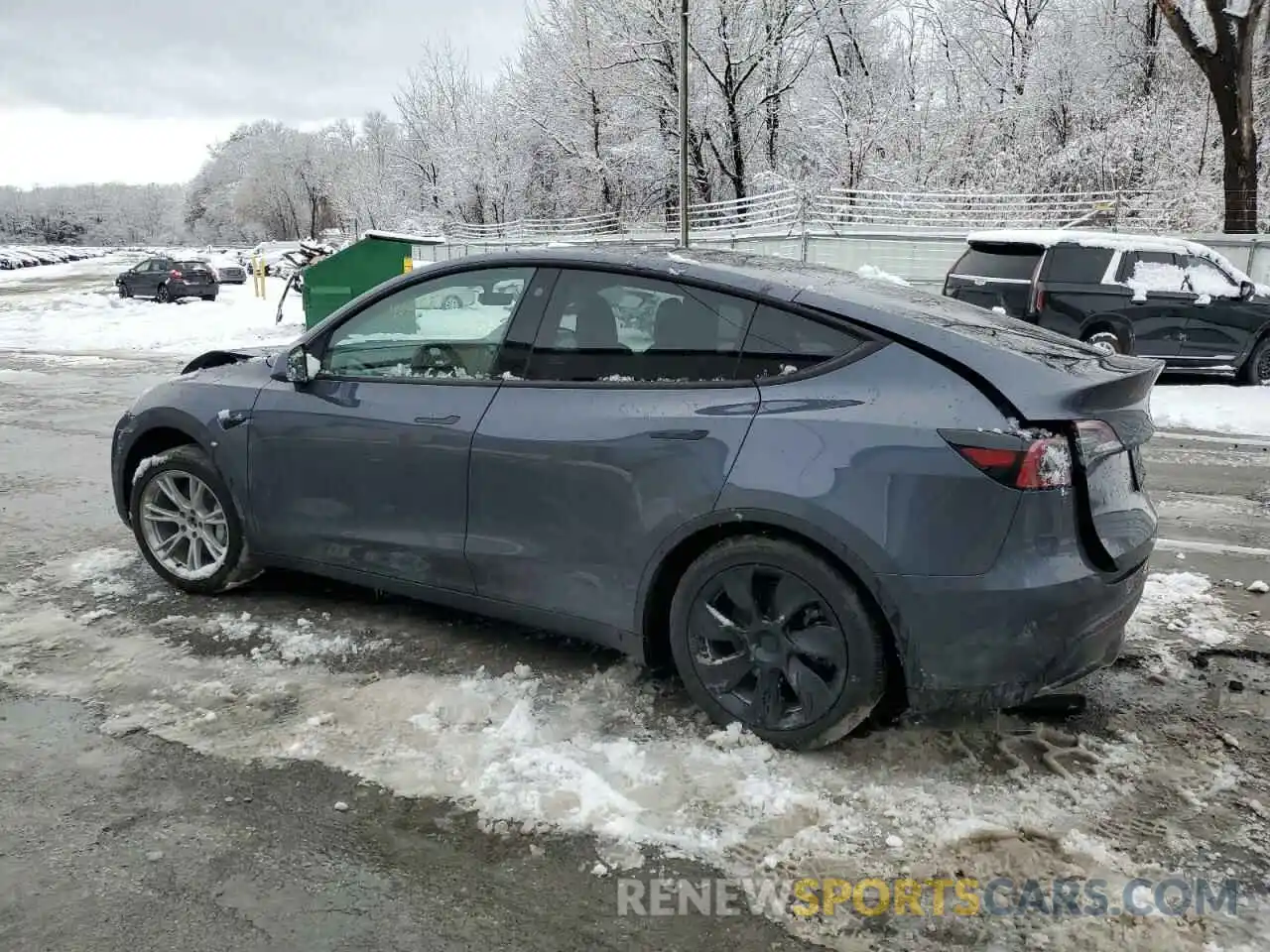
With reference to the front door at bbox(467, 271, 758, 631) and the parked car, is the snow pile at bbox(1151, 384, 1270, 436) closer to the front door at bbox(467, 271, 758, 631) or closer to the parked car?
the front door at bbox(467, 271, 758, 631)

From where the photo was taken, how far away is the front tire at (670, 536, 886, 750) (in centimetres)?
290

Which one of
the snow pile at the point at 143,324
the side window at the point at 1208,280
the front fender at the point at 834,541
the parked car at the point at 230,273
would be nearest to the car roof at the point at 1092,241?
the side window at the point at 1208,280

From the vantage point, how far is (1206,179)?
79.4ft

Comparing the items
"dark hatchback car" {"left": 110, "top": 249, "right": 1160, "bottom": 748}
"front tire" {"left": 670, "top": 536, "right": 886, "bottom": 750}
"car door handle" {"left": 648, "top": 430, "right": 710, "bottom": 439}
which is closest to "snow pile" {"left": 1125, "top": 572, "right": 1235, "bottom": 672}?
"dark hatchback car" {"left": 110, "top": 249, "right": 1160, "bottom": 748}

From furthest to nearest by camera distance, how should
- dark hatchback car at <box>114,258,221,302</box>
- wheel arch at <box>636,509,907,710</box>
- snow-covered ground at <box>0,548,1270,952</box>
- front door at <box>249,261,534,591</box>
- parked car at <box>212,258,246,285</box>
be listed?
parked car at <box>212,258,246,285</box> → dark hatchback car at <box>114,258,221,302</box> → front door at <box>249,261,534,591</box> → wheel arch at <box>636,509,907,710</box> → snow-covered ground at <box>0,548,1270,952</box>

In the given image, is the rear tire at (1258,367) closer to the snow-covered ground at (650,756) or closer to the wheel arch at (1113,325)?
the wheel arch at (1113,325)

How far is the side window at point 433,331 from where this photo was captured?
369 centimetres

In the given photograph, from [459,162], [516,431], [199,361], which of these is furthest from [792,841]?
[459,162]

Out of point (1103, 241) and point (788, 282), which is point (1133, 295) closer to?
point (1103, 241)

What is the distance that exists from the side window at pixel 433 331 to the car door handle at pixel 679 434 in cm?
82

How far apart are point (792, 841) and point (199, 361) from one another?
143 inches

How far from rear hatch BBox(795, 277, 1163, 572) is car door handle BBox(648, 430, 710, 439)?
547mm

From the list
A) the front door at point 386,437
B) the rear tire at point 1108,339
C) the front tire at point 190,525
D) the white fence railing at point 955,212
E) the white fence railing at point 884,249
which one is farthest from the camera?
the white fence railing at point 955,212

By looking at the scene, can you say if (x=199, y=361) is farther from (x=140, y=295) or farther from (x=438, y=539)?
(x=140, y=295)
